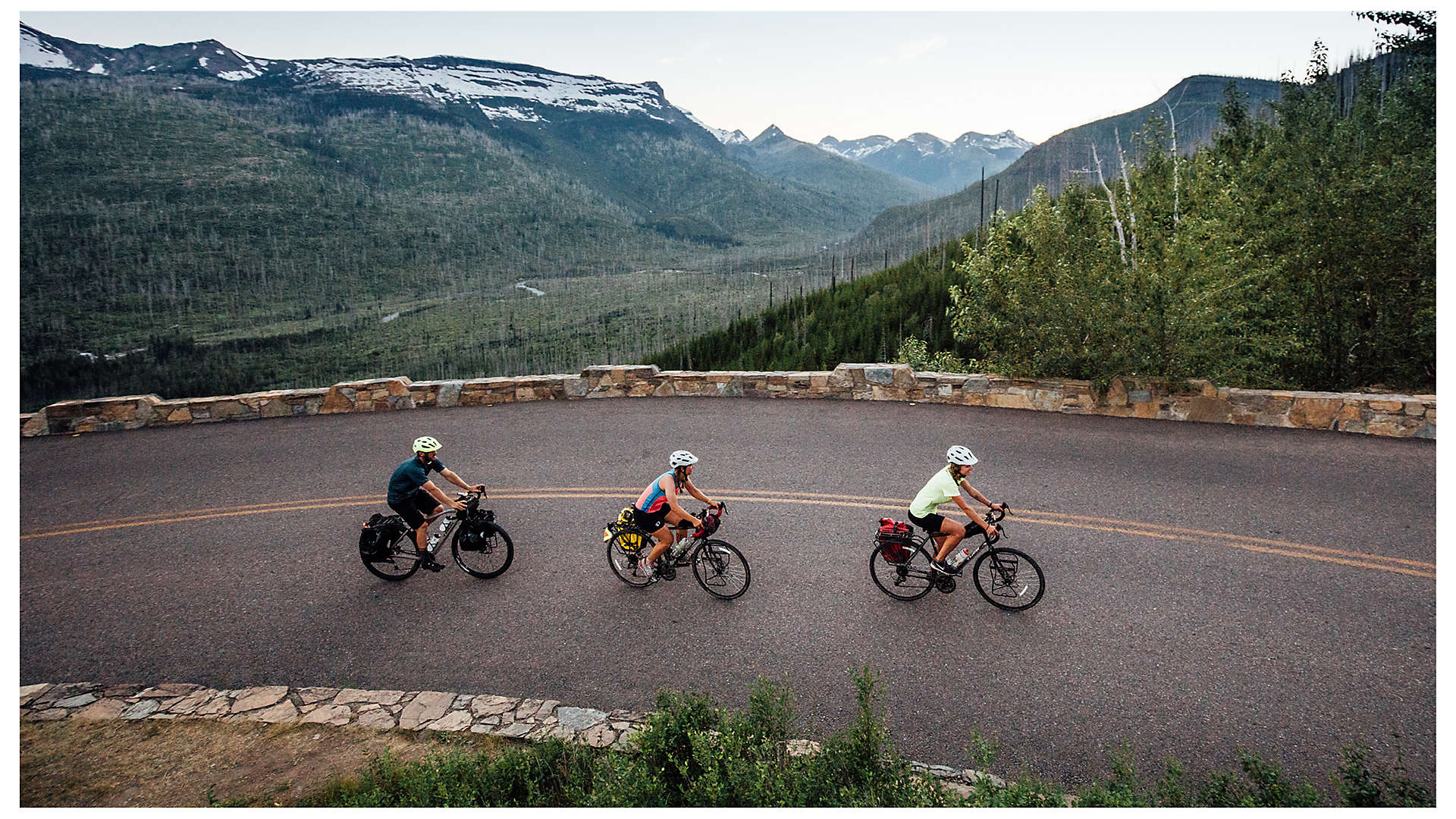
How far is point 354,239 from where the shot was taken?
13525cm

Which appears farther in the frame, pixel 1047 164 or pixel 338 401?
pixel 1047 164

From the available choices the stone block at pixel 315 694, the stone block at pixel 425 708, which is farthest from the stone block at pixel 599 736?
the stone block at pixel 315 694

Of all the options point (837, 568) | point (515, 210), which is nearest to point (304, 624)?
point (837, 568)

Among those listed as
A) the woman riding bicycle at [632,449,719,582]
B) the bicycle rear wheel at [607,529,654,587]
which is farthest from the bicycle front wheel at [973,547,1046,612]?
the bicycle rear wheel at [607,529,654,587]

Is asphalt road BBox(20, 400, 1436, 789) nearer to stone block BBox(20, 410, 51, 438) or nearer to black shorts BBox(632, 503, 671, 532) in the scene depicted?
black shorts BBox(632, 503, 671, 532)

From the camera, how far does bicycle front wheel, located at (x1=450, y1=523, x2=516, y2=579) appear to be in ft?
25.5

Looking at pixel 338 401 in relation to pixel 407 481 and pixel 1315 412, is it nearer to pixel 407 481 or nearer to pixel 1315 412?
pixel 407 481

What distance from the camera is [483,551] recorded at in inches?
307

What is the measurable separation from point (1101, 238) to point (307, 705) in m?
14.4

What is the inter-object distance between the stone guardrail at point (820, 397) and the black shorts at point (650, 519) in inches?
276

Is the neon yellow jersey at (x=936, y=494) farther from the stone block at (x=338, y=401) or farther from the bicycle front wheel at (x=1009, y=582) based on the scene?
the stone block at (x=338, y=401)

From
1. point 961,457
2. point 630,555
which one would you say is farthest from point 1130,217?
point 630,555

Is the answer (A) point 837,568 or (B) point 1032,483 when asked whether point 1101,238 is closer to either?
(B) point 1032,483

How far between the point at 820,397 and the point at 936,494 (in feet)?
24.6
